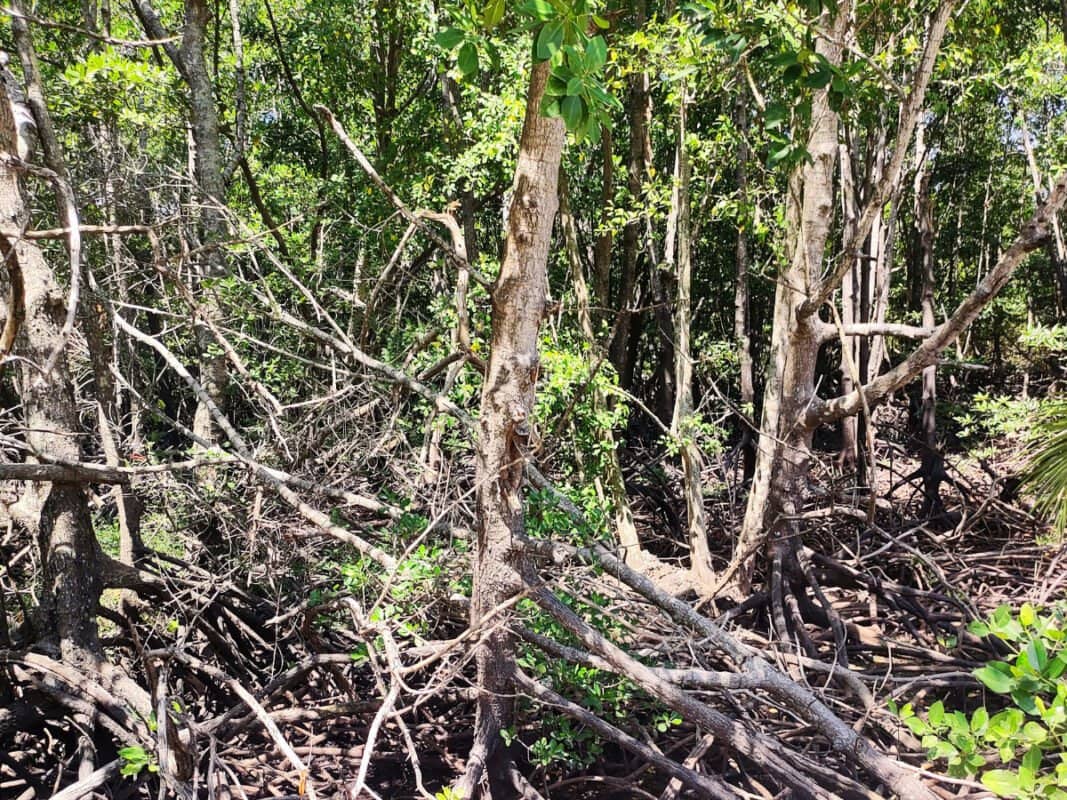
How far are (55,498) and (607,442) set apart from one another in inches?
149

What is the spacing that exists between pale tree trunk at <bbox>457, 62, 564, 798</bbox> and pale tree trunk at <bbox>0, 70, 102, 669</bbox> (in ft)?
6.77

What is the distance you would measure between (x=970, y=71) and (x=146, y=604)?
26.1 feet

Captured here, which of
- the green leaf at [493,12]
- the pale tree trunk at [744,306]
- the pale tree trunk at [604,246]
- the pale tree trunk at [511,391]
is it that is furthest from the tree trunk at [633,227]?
the green leaf at [493,12]

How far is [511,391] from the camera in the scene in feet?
9.35

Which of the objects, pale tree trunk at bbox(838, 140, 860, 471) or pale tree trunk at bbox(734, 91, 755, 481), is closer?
pale tree trunk at bbox(734, 91, 755, 481)

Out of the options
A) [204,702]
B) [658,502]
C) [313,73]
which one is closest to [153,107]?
[313,73]

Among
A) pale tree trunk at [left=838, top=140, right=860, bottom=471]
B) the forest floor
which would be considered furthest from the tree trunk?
the forest floor

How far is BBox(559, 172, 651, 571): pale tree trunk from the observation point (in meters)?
6.10

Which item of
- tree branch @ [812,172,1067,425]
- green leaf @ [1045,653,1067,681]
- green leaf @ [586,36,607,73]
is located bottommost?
green leaf @ [1045,653,1067,681]

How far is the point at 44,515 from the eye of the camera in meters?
3.61

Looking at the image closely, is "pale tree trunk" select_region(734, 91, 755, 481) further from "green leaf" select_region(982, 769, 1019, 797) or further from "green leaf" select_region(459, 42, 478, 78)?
"green leaf" select_region(982, 769, 1019, 797)

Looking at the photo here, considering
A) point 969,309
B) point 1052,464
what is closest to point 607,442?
point 1052,464

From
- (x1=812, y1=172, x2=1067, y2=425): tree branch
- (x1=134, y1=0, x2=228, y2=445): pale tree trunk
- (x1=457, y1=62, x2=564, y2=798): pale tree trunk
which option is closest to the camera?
(x1=457, y1=62, x2=564, y2=798): pale tree trunk

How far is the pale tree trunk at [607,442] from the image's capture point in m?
6.10
